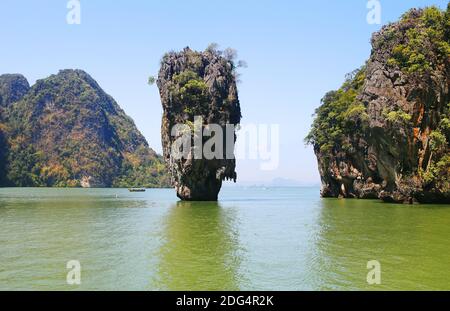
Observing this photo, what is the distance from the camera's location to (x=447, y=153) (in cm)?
3941

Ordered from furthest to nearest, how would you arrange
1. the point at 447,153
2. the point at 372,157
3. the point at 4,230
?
the point at 372,157 → the point at 447,153 → the point at 4,230

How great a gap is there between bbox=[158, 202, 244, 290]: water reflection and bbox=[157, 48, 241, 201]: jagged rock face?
946 inches

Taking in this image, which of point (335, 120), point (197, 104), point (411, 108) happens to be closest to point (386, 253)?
point (411, 108)

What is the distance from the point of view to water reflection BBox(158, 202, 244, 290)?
12.0m

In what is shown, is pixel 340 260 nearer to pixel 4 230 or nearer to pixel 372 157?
pixel 4 230

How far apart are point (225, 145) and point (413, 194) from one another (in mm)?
22321

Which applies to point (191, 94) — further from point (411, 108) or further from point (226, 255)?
point (226, 255)

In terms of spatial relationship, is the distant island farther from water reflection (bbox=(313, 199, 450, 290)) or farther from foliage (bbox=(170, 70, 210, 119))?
foliage (bbox=(170, 70, 210, 119))

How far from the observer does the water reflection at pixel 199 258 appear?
11992mm

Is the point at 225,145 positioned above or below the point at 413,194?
above

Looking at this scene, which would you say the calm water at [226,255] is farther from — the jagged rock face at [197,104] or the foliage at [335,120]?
the foliage at [335,120]

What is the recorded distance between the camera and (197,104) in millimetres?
49750

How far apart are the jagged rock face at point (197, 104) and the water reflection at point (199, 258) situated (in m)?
24.0
